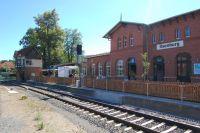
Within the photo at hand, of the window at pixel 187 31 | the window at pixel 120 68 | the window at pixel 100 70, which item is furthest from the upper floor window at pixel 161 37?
the window at pixel 100 70

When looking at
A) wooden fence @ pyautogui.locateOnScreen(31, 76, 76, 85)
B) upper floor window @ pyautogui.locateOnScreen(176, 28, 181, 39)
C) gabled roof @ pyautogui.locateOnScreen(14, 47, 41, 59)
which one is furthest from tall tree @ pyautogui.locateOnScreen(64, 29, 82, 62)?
upper floor window @ pyautogui.locateOnScreen(176, 28, 181, 39)

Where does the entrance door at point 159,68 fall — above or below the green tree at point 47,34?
below

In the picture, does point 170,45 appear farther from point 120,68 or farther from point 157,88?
point 157,88

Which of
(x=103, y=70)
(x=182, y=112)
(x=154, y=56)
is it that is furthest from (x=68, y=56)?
(x=182, y=112)

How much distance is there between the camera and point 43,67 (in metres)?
76.3

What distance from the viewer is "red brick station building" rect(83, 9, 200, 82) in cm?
2803

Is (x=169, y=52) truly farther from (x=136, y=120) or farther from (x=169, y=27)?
(x=136, y=120)

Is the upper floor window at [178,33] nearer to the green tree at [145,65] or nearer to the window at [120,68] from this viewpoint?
the green tree at [145,65]

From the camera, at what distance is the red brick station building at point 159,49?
28031mm

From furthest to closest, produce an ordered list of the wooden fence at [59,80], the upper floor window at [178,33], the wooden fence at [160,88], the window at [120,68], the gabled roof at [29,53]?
the gabled roof at [29,53], the window at [120,68], the wooden fence at [59,80], the upper floor window at [178,33], the wooden fence at [160,88]

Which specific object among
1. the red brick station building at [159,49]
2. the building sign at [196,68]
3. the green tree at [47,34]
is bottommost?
the building sign at [196,68]

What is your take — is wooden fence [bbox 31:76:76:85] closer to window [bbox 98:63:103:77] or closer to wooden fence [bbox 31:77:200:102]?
window [bbox 98:63:103:77]

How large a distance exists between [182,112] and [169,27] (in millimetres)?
16449

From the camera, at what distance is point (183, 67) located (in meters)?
29.0
